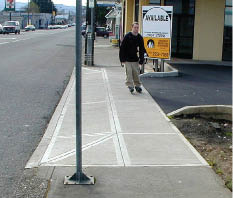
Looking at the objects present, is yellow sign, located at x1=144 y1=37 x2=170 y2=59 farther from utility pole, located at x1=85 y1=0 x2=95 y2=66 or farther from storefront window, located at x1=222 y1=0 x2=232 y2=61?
storefront window, located at x1=222 y1=0 x2=232 y2=61

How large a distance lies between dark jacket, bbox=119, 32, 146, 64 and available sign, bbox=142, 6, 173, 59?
12.7ft

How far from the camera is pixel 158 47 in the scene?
15906 mm

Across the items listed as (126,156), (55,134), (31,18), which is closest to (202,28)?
(55,134)

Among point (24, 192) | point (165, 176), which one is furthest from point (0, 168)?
point (165, 176)

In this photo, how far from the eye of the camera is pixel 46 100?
37.7ft

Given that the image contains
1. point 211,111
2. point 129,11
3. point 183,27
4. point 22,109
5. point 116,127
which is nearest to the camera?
point 116,127

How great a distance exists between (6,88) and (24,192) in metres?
8.18

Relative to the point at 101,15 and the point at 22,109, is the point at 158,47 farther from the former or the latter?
the point at 101,15

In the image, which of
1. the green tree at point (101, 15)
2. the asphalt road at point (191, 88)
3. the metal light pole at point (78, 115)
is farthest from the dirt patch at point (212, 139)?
the green tree at point (101, 15)

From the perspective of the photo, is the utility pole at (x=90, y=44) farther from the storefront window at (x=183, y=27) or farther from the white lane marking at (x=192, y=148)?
the white lane marking at (x=192, y=148)

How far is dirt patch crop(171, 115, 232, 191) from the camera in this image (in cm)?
614

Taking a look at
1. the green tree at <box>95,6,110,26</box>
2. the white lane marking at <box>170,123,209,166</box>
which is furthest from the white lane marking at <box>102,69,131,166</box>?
the green tree at <box>95,6,110,26</box>

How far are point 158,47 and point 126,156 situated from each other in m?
9.83

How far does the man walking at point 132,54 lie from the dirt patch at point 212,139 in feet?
10.1
